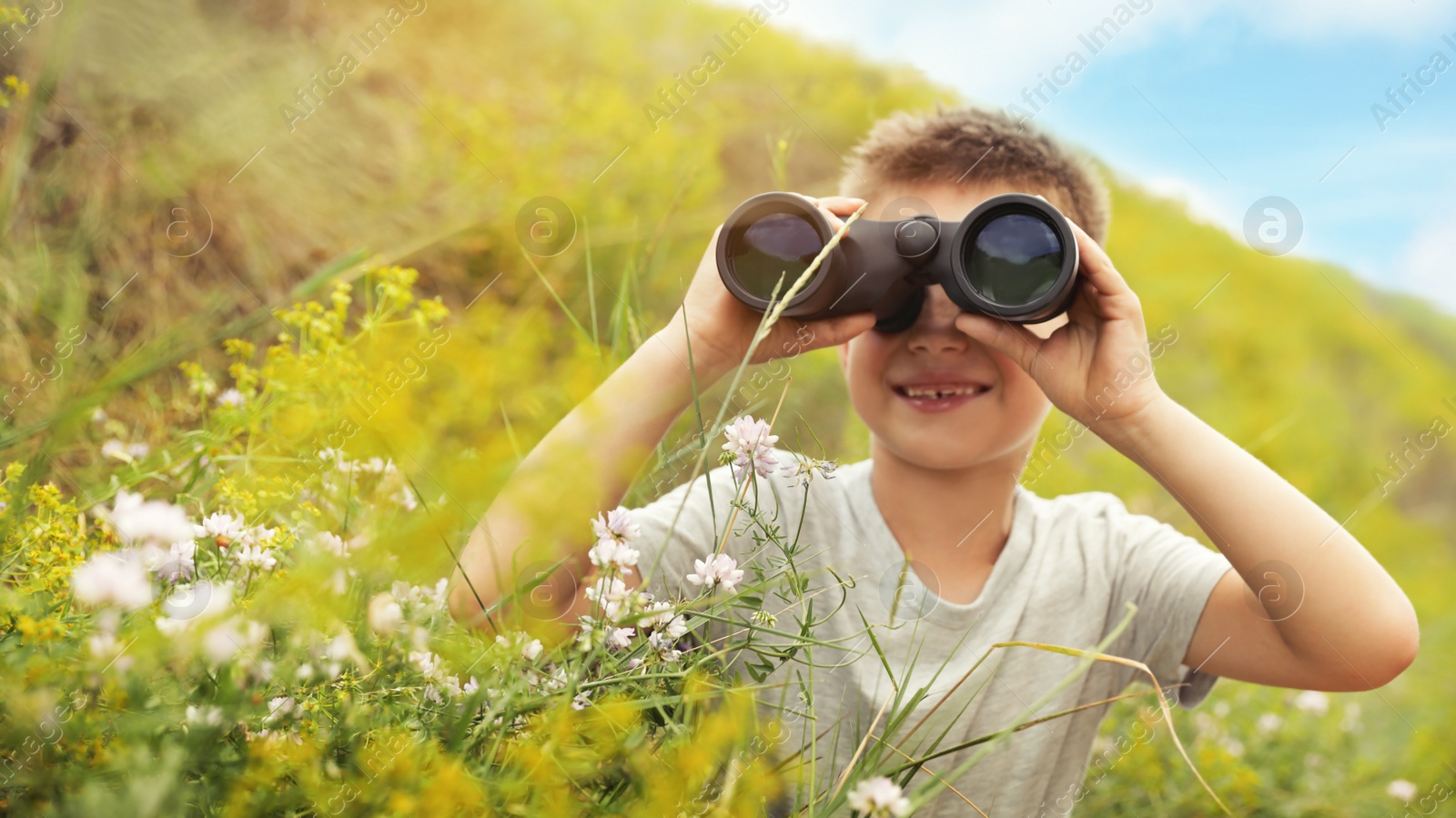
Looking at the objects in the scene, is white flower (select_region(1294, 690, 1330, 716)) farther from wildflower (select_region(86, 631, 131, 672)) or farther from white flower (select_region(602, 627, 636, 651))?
wildflower (select_region(86, 631, 131, 672))

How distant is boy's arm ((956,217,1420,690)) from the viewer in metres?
0.97

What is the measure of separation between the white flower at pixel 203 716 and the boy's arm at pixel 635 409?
245 millimetres

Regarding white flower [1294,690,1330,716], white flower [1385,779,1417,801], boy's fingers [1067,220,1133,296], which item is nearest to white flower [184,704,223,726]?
boy's fingers [1067,220,1133,296]

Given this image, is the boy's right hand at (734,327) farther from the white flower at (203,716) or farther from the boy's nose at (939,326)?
the white flower at (203,716)

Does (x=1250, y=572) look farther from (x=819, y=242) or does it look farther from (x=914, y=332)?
(x=819, y=242)

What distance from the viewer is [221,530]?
0.67 meters

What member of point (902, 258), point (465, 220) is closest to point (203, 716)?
point (902, 258)

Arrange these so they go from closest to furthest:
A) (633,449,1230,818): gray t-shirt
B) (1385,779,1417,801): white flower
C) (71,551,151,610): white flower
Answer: (71,551,151,610): white flower
(633,449,1230,818): gray t-shirt
(1385,779,1417,801): white flower

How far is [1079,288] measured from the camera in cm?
109

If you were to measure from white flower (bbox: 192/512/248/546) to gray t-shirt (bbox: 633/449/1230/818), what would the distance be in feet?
1.65

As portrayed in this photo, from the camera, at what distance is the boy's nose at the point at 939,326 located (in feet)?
3.98

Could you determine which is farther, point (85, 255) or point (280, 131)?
point (280, 131)

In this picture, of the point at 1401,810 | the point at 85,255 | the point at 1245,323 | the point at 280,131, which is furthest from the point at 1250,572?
→ the point at 1245,323

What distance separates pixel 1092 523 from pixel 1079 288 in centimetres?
45
